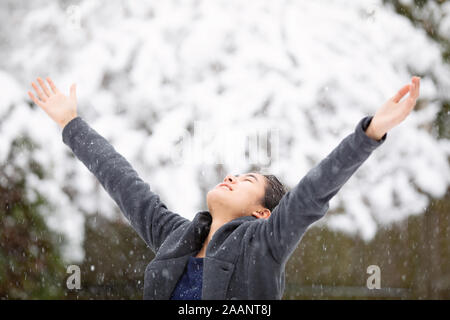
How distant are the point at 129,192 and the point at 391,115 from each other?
0.62 m

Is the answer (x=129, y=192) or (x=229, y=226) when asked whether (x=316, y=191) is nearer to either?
(x=229, y=226)

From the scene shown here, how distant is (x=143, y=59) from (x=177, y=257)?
193cm

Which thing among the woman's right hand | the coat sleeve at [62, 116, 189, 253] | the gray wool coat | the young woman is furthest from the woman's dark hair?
the woman's right hand

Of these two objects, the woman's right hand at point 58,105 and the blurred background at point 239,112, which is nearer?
the woman's right hand at point 58,105

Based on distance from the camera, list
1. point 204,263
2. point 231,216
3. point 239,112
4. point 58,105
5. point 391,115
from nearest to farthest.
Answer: point 391,115 → point 204,263 → point 231,216 → point 58,105 → point 239,112

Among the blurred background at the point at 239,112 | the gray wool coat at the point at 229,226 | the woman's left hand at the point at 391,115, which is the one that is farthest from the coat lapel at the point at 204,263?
the blurred background at the point at 239,112

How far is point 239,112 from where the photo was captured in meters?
2.70

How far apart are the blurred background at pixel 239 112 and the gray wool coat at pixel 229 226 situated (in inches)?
58.9

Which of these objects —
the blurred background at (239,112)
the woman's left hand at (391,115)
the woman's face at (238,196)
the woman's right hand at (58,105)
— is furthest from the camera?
the blurred background at (239,112)

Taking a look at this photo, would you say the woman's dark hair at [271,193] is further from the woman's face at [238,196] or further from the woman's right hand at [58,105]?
the woman's right hand at [58,105]

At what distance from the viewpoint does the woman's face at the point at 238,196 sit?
1059 mm

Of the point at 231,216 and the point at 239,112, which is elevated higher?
the point at 239,112

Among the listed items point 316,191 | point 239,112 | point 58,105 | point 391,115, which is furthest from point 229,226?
point 239,112
